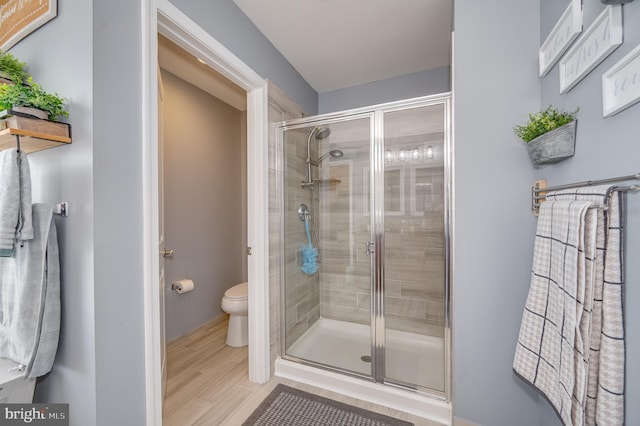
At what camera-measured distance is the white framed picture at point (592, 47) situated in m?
0.78

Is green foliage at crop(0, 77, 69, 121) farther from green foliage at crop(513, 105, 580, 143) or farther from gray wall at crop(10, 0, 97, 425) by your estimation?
green foliage at crop(513, 105, 580, 143)

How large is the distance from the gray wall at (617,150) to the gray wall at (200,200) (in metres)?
2.75

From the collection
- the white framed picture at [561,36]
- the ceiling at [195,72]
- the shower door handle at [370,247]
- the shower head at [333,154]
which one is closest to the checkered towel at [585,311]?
the white framed picture at [561,36]

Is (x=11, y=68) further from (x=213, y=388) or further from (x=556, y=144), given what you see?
(x=556, y=144)

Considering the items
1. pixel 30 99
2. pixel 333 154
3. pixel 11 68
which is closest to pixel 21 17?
pixel 11 68

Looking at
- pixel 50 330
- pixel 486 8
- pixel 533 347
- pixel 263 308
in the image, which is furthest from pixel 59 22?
pixel 533 347

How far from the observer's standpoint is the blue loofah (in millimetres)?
2336

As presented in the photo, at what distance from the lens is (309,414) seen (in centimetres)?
156

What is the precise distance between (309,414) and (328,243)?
1270mm

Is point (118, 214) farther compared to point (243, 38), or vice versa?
point (243, 38)

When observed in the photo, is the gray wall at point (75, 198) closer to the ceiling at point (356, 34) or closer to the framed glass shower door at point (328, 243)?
the ceiling at point (356, 34)

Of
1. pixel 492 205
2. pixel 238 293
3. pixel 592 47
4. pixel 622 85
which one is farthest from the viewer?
pixel 238 293

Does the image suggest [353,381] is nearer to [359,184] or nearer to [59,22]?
[359,184]

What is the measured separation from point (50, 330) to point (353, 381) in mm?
1659
